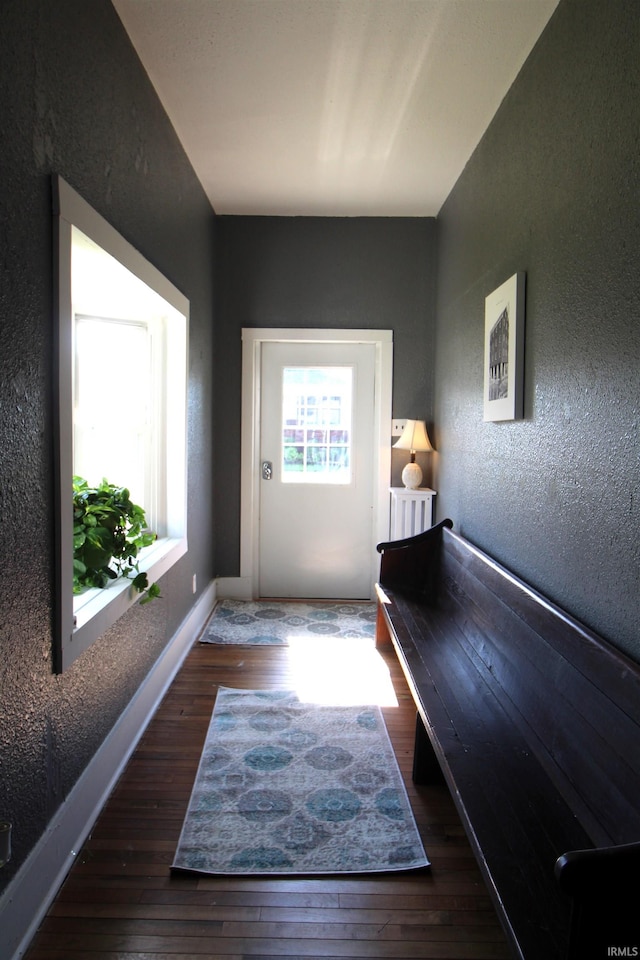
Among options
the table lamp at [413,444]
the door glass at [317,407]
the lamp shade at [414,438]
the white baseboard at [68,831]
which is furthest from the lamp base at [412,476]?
the white baseboard at [68,831]

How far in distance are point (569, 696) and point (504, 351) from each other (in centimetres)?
146

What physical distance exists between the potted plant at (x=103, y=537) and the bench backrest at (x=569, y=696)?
4.49ft

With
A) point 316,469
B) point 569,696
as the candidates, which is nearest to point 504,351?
point 569,696

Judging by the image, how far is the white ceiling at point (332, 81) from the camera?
6.95 feet

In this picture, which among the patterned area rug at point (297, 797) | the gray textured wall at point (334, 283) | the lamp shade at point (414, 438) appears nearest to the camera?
the patterned area rug at point (297, 797)

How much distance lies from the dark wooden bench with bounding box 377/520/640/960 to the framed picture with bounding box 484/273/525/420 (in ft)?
2.18

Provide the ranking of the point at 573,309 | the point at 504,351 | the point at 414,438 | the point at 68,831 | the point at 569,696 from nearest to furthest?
the point at 569,696 → the point at 68,831 → the point at 573,309 → the point at 504,351 → the point at 414,438

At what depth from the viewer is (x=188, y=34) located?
2236 millimetres

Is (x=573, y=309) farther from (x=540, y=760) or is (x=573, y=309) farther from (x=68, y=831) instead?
(x=68, y=831)

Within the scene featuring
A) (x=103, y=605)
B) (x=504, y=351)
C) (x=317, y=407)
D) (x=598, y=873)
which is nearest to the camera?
(x=598, y=873)

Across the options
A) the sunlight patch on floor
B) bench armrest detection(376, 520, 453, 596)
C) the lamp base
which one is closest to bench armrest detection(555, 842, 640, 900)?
the sunlight patch on floor

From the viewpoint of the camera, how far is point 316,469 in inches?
174

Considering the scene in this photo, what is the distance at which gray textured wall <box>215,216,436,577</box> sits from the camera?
13.8ft

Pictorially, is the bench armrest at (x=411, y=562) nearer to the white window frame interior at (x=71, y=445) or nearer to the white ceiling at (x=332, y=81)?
the white window frame interior at (x=71, y=445)
